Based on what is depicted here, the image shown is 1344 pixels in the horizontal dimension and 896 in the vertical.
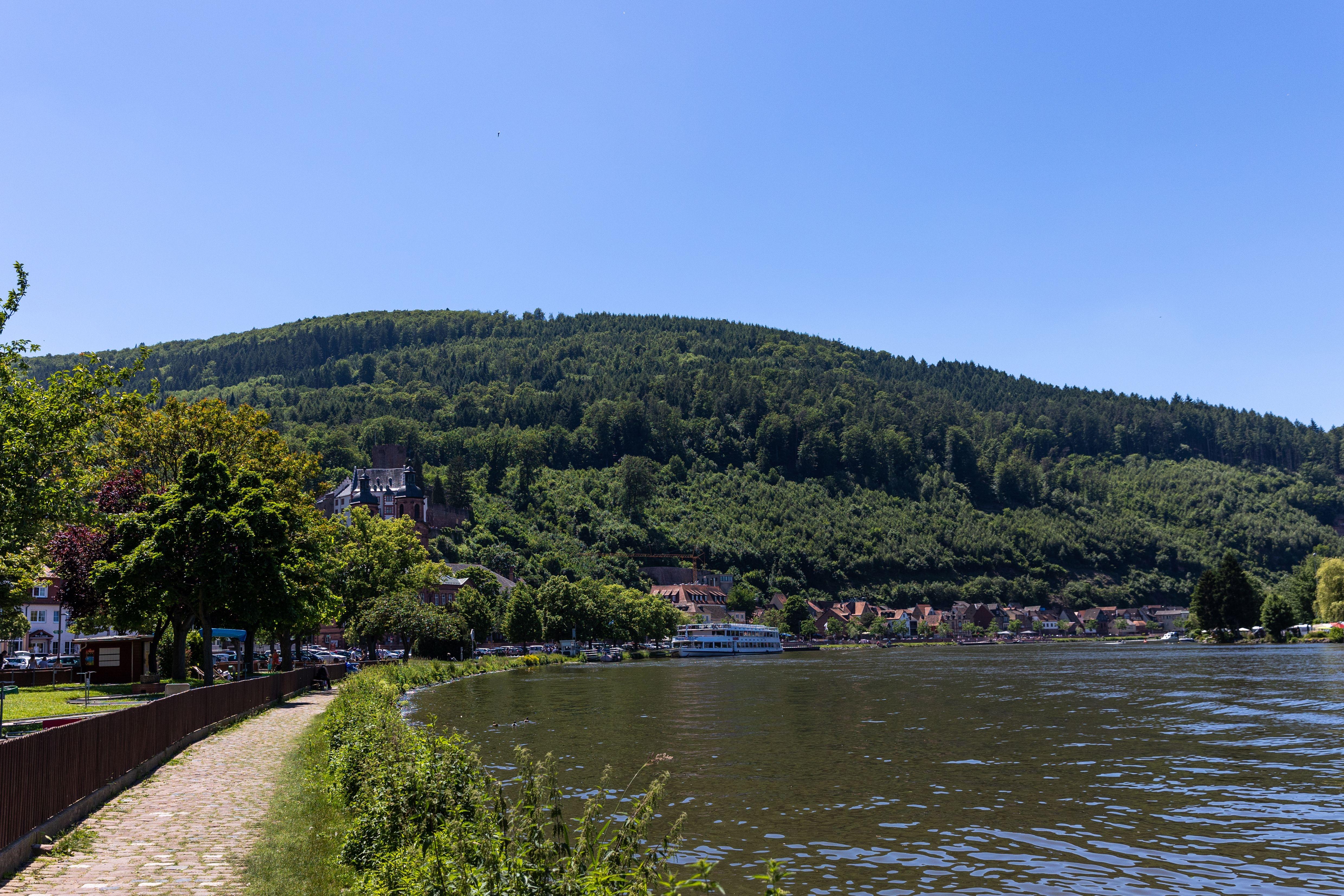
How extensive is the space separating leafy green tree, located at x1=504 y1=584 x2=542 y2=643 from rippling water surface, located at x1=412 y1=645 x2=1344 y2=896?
57028 millimetres

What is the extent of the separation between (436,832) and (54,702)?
34.3 metres

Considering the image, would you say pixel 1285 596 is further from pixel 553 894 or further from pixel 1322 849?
pixel 553 894

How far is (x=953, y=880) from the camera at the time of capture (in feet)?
52.7

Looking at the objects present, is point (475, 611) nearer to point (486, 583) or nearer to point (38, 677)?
point (486, 583)

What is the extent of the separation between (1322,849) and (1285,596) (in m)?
151

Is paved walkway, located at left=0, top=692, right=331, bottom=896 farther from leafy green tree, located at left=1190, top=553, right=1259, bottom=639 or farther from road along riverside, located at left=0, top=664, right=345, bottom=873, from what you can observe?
leafy green tree, located at left=1190, top=553, right=1259, bottom=639

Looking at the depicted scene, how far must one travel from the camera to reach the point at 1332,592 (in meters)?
127

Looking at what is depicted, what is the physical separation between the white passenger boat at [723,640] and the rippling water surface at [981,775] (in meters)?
98.8

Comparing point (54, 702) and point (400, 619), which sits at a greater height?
point (400, 619)

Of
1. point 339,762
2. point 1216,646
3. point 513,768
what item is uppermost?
point 339,762

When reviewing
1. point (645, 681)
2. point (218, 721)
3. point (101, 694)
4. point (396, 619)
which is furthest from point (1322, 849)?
point (396, 619)

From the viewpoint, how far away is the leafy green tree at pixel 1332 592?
12550cm

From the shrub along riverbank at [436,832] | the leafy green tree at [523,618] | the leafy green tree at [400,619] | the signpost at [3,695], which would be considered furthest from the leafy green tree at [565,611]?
the shrub along riverbank at [436,832]

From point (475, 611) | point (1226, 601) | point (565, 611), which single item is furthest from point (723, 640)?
point (1226, 601)
